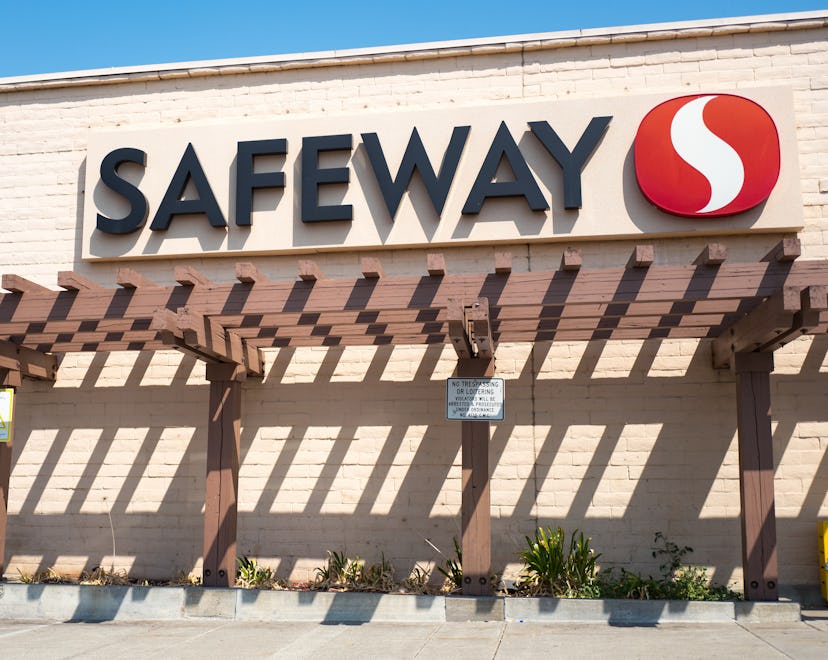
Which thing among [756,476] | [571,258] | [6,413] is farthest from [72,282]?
[756,476]

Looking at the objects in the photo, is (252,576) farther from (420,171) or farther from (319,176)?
(420,171)

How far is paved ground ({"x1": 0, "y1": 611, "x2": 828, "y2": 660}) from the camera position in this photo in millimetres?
6699

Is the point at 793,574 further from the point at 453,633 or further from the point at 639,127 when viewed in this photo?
the point at 639,127

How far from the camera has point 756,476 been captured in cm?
814

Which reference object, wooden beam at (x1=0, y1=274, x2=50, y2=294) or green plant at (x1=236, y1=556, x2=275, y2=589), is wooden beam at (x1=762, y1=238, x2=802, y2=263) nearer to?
green plant at (x1=236, y1=556, x2=275, y2=589)

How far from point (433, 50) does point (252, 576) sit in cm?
660

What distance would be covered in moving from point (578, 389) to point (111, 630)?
541 cm

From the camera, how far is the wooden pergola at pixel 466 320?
7395 millimetres

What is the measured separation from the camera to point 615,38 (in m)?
10.2

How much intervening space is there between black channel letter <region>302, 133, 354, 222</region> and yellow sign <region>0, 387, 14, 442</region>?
12.4ft

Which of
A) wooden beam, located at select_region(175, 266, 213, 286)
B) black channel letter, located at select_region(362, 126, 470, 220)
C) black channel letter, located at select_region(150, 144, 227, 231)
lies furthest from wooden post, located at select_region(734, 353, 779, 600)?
black channel letter, located at select_region(150, 144, 227, 231)

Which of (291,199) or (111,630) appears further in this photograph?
(291,199)

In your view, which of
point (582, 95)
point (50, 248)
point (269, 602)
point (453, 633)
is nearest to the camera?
point (453, 633)

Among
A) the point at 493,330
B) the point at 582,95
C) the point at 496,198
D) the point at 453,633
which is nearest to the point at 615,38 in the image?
the point at 582,95
